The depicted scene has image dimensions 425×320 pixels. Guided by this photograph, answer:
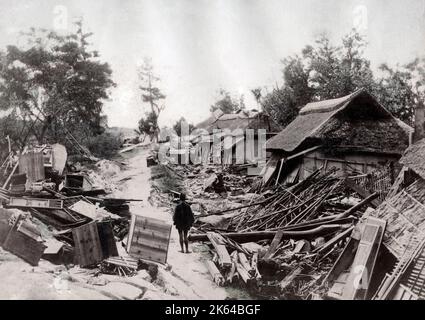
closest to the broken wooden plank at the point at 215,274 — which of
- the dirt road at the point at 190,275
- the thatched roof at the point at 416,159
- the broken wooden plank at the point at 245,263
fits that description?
the dirt road at the point at 190,275

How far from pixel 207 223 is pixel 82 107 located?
21.7 metres

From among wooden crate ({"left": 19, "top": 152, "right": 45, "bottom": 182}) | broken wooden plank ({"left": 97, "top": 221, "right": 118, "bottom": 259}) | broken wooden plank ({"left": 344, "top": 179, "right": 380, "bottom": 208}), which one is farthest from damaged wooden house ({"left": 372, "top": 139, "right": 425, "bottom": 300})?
wooden crate ({"left": 19, "top": 152, "right": 45, "bottom": 182})

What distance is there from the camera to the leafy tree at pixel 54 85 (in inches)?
Answer: 882

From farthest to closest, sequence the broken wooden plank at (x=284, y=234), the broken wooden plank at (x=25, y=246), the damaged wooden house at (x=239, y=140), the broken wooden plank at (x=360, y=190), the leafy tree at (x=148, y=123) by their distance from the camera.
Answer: the leafy tree at (x=148, y=123) → the damaged wooden house at (x=239, y=140) → the broken wooden plank at (x=360, y=190) → the broken wooden plank at (x=284, y=234) → the broken wooden plank at (x=25, y=246)

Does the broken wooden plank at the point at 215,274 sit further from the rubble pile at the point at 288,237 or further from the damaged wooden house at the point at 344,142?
the damaged wooden house at the point at 344,142

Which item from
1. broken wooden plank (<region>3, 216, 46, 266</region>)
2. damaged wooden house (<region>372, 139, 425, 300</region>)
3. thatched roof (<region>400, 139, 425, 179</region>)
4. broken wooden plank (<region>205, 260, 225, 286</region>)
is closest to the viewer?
damaged wooden house (<region>372, 139, 425, 300</region>)

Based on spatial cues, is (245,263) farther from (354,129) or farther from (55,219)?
(354,129)

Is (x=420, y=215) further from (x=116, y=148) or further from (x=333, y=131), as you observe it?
(x=116, y=148)

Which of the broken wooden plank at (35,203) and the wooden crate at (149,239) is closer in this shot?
the wooden crate at (149,239)

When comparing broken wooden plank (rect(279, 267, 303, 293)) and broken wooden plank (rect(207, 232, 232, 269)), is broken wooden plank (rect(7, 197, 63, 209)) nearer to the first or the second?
broken wooden plank (rect(207, 232, 232, 269))

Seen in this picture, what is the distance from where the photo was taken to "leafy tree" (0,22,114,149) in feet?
73.5

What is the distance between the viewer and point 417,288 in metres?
6.27

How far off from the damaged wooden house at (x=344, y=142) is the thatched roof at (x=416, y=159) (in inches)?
245
